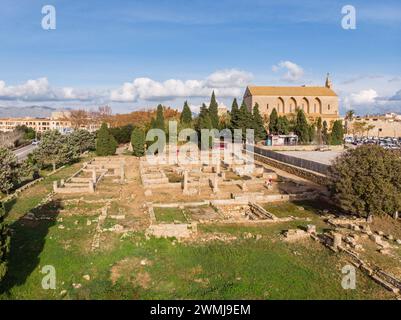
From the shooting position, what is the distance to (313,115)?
72938 millimetres

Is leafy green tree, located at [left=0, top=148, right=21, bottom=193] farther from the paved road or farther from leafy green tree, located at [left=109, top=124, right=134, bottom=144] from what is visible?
leafy green tree, located at [left=109, top=124, right=134, bottom=144]

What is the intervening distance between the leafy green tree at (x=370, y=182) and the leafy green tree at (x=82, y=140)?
103 ft

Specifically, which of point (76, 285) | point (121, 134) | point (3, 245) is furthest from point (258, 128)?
point (3, 245)

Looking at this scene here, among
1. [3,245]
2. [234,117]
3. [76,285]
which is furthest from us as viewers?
[234,117]

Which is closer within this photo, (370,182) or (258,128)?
(370,182)

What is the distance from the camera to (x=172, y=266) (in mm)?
12258

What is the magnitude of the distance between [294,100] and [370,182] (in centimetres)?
6208

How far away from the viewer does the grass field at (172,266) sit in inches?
413

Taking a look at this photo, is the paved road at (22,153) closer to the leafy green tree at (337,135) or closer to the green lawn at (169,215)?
the green lawn at (169,215)

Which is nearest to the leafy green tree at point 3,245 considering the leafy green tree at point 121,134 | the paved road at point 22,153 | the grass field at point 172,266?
the grass field at point 172,266

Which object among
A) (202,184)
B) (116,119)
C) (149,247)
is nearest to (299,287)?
(149,247)

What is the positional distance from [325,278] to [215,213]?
8338 mm

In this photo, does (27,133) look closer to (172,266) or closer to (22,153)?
(22,153)

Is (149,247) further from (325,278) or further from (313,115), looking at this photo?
(313,115)
